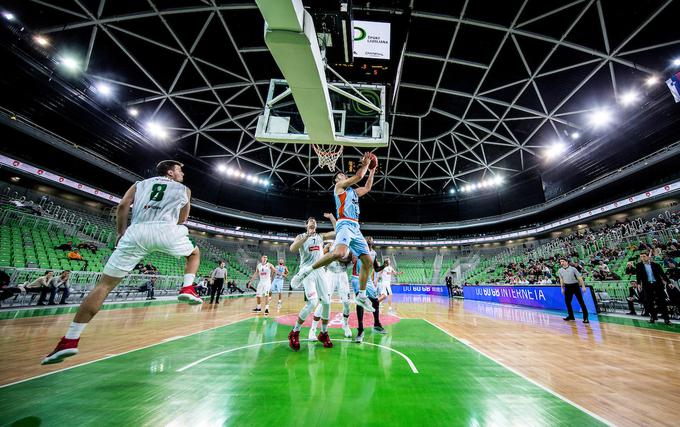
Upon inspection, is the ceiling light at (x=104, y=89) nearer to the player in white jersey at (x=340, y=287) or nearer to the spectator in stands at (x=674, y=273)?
the player in white jersey at (x=340, y=287)

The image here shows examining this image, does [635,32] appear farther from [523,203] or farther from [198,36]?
[198,36]

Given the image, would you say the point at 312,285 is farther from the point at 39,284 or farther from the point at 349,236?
the point at 39,284

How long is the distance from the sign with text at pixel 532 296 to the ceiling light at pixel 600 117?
16.8 meters

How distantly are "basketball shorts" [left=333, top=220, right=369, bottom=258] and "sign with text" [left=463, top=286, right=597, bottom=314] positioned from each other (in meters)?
13.2

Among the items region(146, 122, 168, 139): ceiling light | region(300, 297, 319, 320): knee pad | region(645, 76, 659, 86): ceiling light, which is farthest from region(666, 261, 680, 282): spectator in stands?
region(146, 122, 168, 139): ceiling light

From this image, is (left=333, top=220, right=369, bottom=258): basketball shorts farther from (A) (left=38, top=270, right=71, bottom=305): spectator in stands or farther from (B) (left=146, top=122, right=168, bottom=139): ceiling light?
(B) (left=146, top=122, right=168, bottom=139): ceiling light

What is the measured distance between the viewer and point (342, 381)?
3227 millimetres

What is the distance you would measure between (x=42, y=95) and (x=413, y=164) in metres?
35.0

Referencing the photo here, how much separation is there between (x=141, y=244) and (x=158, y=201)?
23.1 inches

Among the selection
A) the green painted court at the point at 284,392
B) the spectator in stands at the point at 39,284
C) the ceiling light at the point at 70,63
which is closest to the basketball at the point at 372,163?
the green painted court at the point at 284,392

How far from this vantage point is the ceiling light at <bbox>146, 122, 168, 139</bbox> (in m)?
24.0

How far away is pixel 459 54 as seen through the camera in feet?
59.3

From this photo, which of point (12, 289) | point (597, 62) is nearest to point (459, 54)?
point (597, 62)

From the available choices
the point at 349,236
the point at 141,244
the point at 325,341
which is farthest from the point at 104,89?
the point at 325,341
